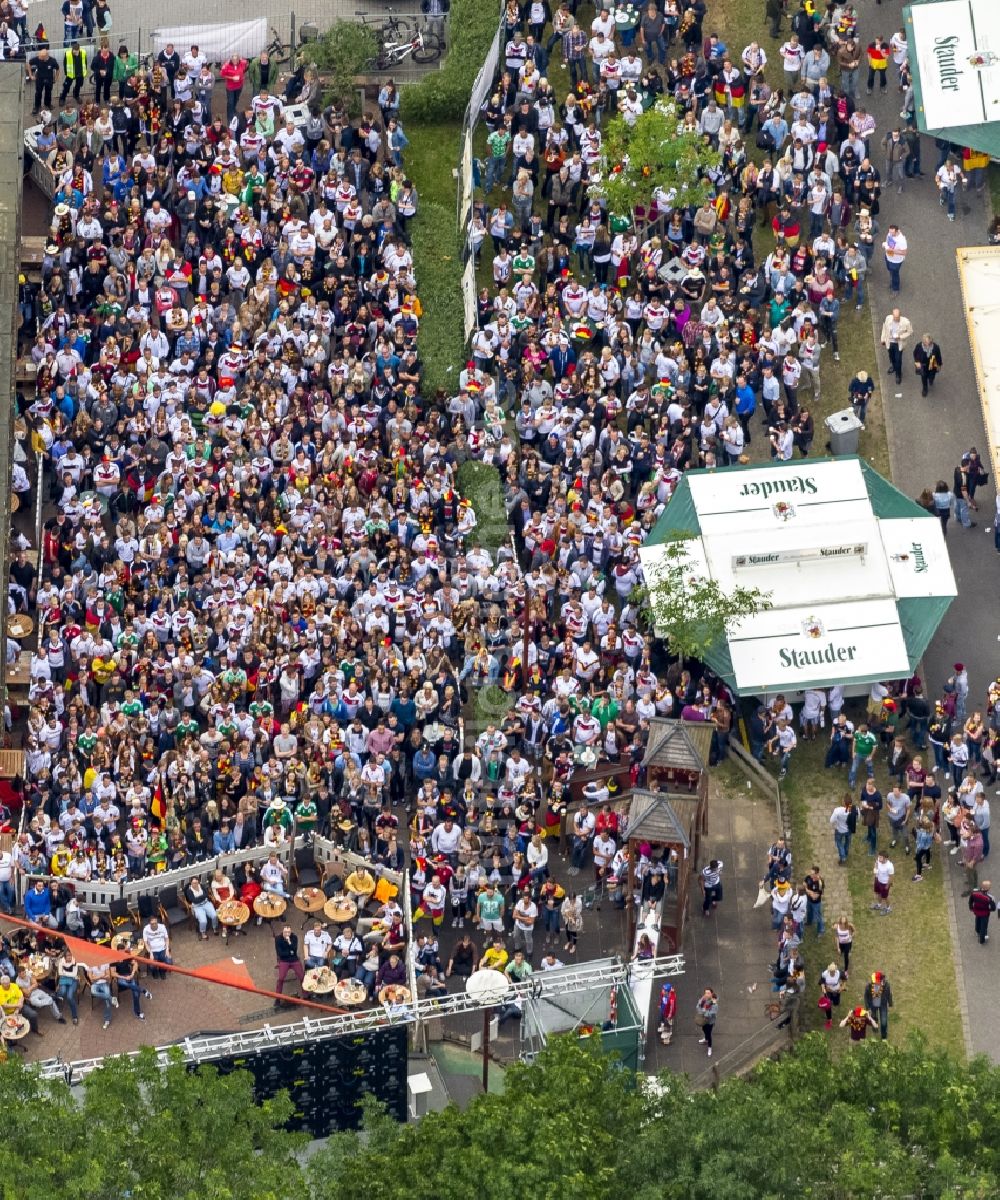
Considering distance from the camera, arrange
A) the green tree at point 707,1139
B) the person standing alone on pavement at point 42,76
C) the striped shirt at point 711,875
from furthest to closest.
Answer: the person standing alone on pavement at point 42,76 → the striped shirt at point 711,875 → the green tree at point 707,1139

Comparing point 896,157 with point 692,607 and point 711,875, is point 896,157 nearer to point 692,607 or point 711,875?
point 692,607

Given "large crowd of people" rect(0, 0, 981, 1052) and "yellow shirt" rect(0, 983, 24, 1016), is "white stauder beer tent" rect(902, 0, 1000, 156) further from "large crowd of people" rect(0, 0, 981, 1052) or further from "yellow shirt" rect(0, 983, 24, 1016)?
"yellow shirt" rect(0, 983, 24, 1016)

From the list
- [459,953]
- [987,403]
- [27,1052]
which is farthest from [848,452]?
[27,1052]

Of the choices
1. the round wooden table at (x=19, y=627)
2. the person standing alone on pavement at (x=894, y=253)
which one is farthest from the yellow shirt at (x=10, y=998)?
the person standing alone on pavement at (x=894, y=253)

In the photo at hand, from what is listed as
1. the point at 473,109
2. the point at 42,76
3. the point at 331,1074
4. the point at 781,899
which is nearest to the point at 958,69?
the point at 473,109

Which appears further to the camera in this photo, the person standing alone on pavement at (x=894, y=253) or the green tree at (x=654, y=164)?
the person standing alone on pavement at (x=894, y=253)

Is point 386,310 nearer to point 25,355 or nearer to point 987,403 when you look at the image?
point 25,355

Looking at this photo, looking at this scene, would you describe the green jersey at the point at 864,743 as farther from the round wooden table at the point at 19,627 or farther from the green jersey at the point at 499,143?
the green jersey at the point at 499,143
